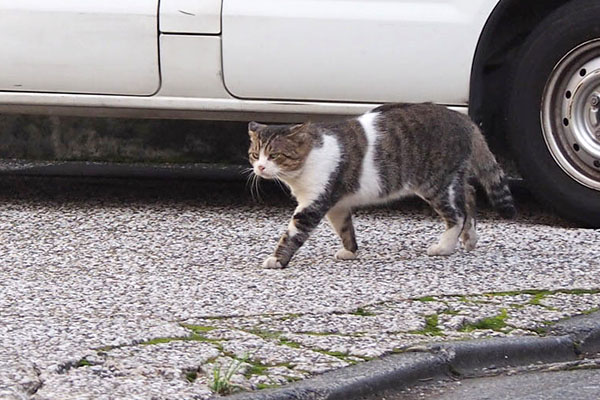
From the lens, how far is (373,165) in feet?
17.6

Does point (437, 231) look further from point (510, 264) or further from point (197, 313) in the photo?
point (197, 313)

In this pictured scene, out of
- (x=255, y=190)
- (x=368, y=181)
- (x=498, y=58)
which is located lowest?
(x=255, y=190)

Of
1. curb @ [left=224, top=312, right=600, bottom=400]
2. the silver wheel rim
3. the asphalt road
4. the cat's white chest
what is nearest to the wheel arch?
the silver wheel rim

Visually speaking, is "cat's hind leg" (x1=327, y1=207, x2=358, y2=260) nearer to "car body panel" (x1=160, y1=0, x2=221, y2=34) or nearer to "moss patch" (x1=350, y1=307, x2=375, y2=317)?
"moss patch" (x1=350, y1=307, x2=375, y2=317)

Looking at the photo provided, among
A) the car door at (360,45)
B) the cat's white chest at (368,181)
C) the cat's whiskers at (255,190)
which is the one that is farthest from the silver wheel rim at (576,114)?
the cat's whiskers at (255,190)

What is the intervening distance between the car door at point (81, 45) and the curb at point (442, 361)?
263 cm

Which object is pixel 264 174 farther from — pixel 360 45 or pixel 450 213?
pixel 360 45

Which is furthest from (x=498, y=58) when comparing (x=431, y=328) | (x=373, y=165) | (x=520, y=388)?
(x=520, y=388)

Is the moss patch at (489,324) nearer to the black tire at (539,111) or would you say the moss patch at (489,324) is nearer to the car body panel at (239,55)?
the black tire at (539,111)

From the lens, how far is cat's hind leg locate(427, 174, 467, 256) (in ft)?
17.8

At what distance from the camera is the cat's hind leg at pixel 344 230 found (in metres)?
5.38

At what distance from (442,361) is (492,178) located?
6.41ft

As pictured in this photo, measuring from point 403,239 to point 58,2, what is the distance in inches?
77.0

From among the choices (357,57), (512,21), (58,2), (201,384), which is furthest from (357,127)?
(201,384)
